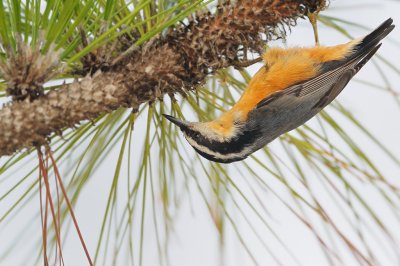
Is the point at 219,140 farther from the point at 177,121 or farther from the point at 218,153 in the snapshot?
the point at 177,121

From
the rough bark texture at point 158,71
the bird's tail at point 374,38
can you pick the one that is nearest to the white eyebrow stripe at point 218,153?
the rough bark texture at point 158,71

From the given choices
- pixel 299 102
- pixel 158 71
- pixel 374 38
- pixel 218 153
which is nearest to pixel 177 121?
pixel 218 153

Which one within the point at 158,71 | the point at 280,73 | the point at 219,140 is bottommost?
the point at 158,71

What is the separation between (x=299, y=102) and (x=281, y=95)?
0.09m

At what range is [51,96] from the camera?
3.94 feet

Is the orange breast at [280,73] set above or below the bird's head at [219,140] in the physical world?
above

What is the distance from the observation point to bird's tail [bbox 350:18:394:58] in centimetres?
203

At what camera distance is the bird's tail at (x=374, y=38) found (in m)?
2.03

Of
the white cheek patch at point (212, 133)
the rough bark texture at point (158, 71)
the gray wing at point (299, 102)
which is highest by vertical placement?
the gray wing at point (299, 102)

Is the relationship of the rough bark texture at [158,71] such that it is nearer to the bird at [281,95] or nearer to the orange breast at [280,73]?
the bird at [281,95]

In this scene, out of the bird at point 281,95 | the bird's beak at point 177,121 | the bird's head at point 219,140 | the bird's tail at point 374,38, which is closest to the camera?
the bird's beak at point 177,121

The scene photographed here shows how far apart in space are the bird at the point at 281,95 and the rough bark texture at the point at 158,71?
39 cm

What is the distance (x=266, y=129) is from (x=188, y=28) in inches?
26.5

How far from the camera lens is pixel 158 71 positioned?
129 centimetres
